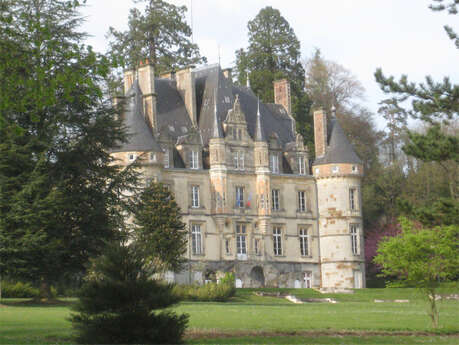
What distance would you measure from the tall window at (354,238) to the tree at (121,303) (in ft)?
139

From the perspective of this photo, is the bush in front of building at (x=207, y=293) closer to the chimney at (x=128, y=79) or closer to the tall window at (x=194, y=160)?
the tall window at (x=194, y=160)

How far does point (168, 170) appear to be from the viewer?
56.0 metres

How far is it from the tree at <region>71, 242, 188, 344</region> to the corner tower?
137 ft

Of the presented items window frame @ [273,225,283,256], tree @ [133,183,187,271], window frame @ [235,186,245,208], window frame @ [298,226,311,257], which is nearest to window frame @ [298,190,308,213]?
window frame @ [298,226,311,257]

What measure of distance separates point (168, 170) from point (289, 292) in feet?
34.2

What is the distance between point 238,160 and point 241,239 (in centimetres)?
488

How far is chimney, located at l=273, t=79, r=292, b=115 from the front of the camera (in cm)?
6462

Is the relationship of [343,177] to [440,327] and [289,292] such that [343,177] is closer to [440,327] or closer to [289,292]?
[289,292]

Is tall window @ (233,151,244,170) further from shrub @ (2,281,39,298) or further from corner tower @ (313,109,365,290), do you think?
shrub @ (2,281,39,298)

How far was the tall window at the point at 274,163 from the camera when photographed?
60656 mm

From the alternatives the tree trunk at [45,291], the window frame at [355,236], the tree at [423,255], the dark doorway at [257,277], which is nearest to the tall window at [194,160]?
the dark doorway at [257,277]

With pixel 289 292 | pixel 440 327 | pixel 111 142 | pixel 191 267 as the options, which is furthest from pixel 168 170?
pixel 440 327

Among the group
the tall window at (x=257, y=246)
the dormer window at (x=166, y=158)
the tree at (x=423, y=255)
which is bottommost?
the tree at (x=423, y=255)

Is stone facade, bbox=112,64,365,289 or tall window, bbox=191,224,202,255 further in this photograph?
stone facade, bbox=112,64,365,289
